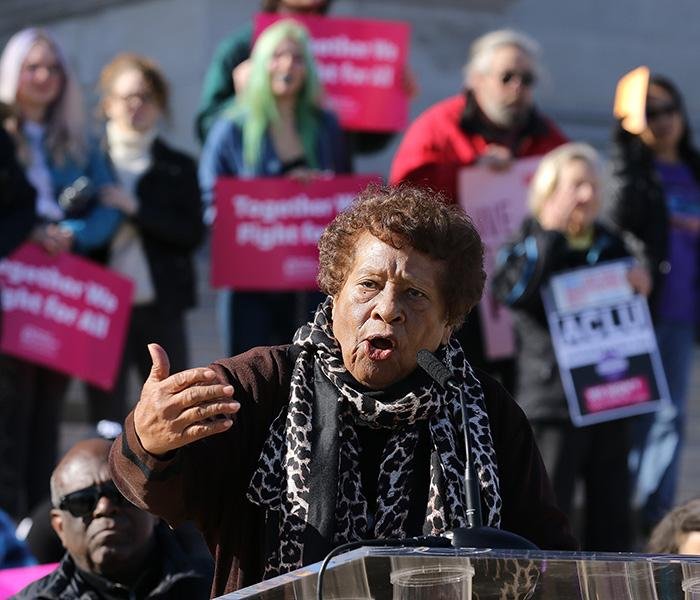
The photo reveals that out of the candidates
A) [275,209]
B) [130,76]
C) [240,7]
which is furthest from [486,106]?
[240,7]

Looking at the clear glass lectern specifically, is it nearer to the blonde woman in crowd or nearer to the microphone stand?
the microphone stand

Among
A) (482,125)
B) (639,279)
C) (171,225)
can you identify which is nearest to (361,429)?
(639,279)

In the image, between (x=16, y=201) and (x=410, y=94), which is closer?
(x=16, y=201)

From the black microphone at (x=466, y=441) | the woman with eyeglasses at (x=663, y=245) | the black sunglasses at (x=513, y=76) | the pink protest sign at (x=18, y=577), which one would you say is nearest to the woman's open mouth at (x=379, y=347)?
the black microphone at (x=466, y=441)

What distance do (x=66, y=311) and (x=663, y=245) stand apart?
273 centimetres

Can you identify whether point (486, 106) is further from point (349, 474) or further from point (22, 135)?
point (349, 474)

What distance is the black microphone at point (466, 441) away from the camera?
3.45 meters

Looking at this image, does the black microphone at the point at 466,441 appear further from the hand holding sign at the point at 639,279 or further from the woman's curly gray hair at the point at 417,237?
the hand holding sign at the point at 639,279

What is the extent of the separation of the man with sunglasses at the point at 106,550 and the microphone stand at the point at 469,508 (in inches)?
→ 55.6

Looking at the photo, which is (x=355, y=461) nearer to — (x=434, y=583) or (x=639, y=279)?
(x=434, y=583)

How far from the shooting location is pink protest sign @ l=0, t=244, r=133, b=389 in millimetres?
7750

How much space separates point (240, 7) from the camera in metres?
12.1

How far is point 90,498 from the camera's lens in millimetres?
5086

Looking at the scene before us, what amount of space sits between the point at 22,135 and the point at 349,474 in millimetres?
4315
